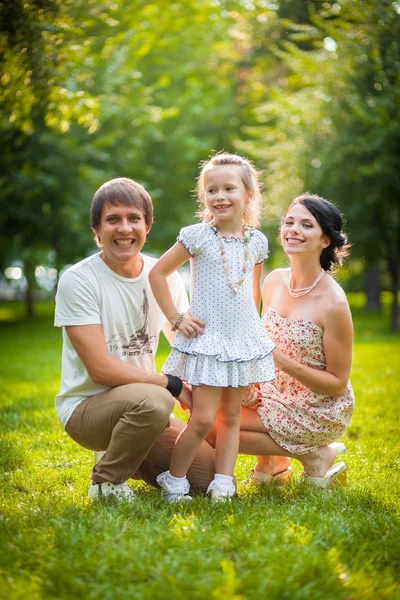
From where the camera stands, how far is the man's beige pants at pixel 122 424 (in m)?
3.23

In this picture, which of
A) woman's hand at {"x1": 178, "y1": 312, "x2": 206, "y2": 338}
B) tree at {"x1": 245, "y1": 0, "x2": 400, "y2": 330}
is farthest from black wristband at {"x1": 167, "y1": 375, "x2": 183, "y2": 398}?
tree at {"x1": 245, "y1": 0, "x2": 400, "y2": 330}

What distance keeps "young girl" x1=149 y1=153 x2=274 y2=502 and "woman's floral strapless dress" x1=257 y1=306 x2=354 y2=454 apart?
29 centimetres

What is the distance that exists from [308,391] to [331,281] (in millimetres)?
659

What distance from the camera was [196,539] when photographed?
108 inches

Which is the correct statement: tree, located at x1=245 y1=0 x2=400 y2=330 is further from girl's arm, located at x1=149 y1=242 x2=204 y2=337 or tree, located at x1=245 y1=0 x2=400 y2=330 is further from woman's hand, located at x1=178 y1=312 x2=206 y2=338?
woman's hand, located at x1=178 y1=312 x2=206 y2=338

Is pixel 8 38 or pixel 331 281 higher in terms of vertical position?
pixel 8 38

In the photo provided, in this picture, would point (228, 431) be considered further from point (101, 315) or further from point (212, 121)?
point (212, 121)

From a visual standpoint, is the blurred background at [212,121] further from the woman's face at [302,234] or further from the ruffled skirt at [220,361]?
the ruffled skirt at [220,361]

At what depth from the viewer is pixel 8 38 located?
5.18 metres

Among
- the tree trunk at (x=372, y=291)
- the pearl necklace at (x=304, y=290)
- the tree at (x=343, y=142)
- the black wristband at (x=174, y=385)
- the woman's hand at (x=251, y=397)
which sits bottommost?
the tree trunk at (x=372, y=291)

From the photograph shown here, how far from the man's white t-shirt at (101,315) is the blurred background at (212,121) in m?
3.37

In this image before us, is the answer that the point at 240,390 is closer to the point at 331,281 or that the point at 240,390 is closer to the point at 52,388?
the point at 331,281

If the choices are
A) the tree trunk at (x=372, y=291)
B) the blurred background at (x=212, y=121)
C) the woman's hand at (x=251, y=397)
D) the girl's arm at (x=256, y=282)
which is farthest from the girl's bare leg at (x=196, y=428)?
the tree trunk at (x=372, y=291)

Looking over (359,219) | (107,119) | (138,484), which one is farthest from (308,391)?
(107,119)
